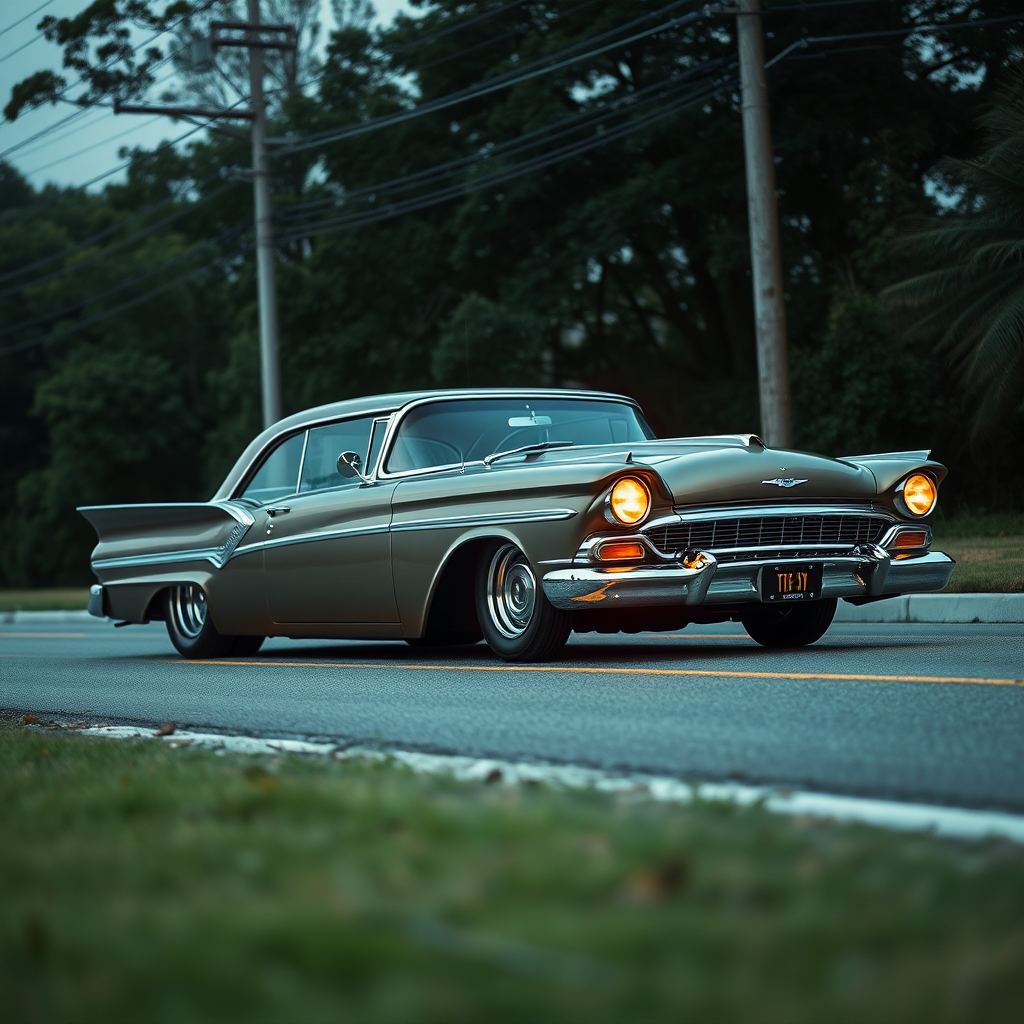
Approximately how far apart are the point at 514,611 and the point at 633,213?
18142 mm

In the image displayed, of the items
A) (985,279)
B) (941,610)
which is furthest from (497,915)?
(985,279)

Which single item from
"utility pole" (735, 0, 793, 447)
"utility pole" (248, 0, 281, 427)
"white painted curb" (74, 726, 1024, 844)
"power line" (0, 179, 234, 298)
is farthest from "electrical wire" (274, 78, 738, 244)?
"white painted curb" (74, 726, 1024, 844)

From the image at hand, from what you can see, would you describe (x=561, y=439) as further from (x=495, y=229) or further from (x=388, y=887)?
(x=495, y=229)

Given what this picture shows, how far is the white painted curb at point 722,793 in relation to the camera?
12.0 ft

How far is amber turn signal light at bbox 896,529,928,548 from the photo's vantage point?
27.2 ft

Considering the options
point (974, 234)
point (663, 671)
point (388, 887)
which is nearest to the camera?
point (388, 887)

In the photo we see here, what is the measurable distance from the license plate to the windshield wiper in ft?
5.42

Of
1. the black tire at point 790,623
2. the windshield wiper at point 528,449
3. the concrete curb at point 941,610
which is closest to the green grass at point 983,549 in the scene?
the concrete curb at point 941,610

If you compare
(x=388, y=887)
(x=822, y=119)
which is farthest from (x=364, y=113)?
(x=388, y=887)

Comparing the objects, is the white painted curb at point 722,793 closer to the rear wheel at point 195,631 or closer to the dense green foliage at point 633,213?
the rear wheel at point 195,631

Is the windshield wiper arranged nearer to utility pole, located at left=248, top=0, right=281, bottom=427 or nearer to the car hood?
the car hood

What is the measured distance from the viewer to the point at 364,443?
953 centimetres

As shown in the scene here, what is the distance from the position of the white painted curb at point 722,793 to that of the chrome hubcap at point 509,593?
2.74 metres

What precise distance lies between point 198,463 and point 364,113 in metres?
20.9
